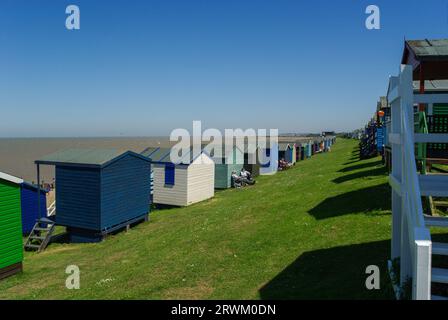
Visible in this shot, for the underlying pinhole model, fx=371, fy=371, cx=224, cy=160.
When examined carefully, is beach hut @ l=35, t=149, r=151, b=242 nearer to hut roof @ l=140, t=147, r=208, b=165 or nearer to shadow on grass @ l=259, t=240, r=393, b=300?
hut roof @ l=140, t=147, r=208, b=165

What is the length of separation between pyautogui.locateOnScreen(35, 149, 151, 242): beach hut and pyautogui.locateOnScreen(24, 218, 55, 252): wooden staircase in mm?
555

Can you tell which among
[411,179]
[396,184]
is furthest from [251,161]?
[411,179]

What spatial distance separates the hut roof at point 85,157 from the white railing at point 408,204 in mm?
12010

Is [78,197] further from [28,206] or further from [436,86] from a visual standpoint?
[436,86]

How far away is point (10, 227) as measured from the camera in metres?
11.8

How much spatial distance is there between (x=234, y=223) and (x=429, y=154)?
804cm

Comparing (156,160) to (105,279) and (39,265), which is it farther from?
(105,279)

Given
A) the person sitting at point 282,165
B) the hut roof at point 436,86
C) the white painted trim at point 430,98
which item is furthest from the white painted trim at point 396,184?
the person sitting at point 282,165

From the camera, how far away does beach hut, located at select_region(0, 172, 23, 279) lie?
11.5m

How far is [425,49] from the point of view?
1020 centimetres

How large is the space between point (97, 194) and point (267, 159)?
73.0ft

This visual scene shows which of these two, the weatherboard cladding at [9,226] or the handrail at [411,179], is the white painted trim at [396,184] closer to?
the handrail at [411,179]
